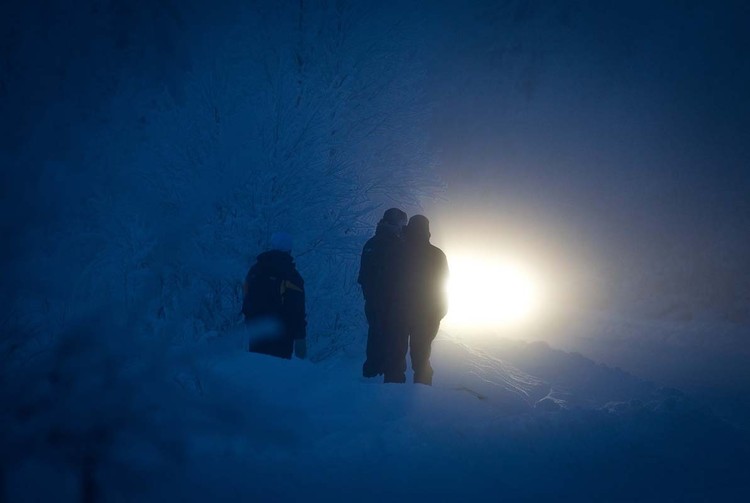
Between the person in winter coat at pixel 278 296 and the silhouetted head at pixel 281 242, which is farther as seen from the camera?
the silhouetted head at pixel 281 242

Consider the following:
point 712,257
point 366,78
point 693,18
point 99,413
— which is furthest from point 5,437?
point 693,18

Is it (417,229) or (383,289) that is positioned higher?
(417,229)

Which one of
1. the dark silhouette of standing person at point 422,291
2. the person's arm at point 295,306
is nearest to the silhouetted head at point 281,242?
the person's arm at point 295,306

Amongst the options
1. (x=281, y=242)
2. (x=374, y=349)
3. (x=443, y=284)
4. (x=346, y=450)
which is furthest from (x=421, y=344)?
(x=346, y=450)

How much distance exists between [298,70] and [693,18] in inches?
927

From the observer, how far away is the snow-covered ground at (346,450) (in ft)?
3.75

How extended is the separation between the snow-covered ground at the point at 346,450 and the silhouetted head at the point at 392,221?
2.22 meters

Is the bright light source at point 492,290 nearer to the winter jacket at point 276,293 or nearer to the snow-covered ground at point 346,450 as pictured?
the winter jacket at point 276,293

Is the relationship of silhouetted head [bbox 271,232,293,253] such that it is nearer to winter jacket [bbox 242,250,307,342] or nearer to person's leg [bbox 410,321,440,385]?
winter jacket [bbox 242,250,307,342]

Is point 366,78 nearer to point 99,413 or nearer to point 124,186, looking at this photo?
point 124,186

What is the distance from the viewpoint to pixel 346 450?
1334 mm

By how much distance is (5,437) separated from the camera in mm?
1017

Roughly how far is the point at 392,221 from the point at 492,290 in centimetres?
2093

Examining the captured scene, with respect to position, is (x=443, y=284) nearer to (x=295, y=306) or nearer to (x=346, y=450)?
(x=295, y=306)
